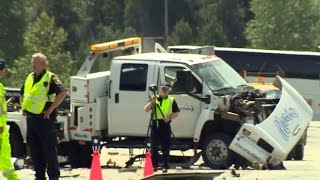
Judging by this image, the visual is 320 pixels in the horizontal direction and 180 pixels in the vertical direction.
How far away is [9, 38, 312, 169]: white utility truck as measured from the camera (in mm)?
17000

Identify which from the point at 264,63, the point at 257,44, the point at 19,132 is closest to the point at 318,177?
the point at 19,132

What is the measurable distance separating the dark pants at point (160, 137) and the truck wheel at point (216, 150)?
152 cm

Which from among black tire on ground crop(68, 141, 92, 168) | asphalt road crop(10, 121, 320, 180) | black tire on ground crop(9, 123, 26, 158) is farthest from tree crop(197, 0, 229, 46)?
black tire on ground crop(9, 123, 26, 158)

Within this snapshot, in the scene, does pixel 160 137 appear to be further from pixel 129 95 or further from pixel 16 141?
pixel 16 141

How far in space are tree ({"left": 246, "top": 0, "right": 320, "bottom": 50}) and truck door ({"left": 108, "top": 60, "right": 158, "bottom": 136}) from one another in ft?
133

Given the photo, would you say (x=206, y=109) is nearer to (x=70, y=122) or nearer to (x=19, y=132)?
(x=70, y=122)

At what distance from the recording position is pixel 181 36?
73625mm

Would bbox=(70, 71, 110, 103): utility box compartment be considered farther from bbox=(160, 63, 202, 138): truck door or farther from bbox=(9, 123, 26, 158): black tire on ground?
bbox=(9, 123, 26, 158): black tire on ground

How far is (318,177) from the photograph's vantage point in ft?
50.0

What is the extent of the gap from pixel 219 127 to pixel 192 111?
0.58 m

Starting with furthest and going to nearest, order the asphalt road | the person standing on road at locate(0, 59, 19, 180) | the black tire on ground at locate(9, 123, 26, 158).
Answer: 1. the black tire on ground at locate(9, 123, 26, 158)
2. the asphalt road
3. the person standing on road at locate(0, 59, 19, 180)

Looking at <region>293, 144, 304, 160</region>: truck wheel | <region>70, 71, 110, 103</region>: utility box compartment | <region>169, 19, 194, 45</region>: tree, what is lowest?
<region>293, 144, 304, 160</region>: truck wheel

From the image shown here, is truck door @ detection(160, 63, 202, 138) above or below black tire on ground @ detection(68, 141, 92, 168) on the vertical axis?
above

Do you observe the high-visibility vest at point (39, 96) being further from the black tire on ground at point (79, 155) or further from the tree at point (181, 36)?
the tree at point (181, 36)
